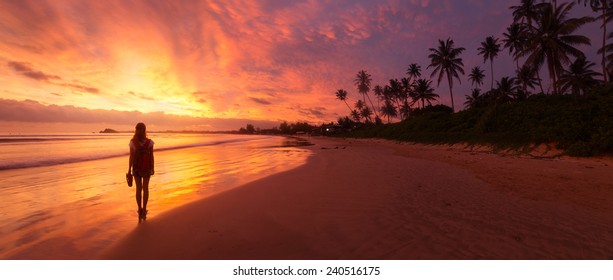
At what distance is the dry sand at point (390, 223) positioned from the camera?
3.64 m

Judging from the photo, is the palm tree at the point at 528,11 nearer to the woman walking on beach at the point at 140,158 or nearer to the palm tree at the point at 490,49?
the palm tree at the point at 490,49

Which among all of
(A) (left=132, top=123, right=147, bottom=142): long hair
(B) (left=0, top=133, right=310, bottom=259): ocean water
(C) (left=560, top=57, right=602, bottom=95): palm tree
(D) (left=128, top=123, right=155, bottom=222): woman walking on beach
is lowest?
(B) (left=0, top=133, right=310, bottom=259): ocean water

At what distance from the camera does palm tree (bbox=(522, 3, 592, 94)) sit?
34344 millimetres

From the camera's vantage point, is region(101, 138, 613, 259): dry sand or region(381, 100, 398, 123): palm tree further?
region(381, 100, 398, 123): palm tree

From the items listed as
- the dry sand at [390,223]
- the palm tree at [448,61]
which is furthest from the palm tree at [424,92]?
the dry sand at [390,223]

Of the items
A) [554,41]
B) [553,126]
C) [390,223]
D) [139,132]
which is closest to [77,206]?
[139,132]

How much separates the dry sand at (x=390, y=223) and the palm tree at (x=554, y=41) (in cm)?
3819

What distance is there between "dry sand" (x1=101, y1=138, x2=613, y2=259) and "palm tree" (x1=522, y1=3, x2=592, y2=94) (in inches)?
1504

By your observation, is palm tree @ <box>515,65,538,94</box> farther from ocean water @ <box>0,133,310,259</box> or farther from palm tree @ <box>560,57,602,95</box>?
ocean water @ <box>0,133,310,259</box>

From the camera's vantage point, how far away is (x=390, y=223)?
466 centimetres

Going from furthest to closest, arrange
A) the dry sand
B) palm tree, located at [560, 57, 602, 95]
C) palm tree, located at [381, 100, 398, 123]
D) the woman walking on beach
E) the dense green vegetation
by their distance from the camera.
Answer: palm tree, located at [381, 100, 398, 123], palm tree, located at [560, 57, 602, 95], the dense green vegetation, the woman walking on beach, the dry sand

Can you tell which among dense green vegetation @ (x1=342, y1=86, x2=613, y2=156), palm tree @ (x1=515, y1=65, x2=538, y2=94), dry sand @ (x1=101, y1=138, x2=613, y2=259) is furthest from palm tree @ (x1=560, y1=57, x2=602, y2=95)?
dry sand @ (x1=101, y1=138, x2=613, y2=259)
